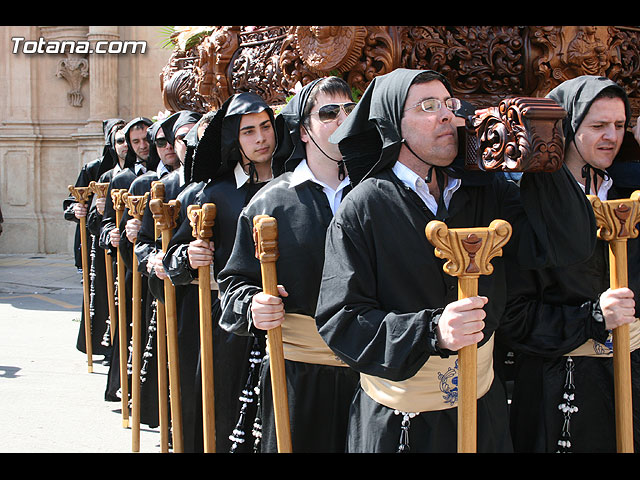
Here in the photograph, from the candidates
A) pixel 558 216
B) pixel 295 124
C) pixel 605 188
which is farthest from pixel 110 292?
pixel 558 216

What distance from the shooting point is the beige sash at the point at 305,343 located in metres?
3.13

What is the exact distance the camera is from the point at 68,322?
9820 mm

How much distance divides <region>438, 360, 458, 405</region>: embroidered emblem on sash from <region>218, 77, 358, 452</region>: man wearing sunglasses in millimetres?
720

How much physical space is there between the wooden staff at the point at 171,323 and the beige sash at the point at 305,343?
1.30m

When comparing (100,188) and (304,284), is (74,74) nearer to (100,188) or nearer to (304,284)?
(100,188)

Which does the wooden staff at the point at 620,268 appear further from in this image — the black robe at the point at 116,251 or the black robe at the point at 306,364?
the black robe at the point at 116,251

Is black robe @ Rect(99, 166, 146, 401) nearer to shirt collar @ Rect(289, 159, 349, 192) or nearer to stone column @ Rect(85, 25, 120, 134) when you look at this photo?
shirt collar @ Rect(289, 159, 349, 192)

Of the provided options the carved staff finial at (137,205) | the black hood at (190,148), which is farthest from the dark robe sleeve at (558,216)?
the carved staff finial at (137,205)

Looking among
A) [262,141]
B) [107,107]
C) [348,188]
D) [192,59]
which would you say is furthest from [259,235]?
[107,107]

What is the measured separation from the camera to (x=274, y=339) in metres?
3.02

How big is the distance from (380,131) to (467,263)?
0.59 metres

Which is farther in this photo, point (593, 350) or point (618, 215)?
point (593, 350)

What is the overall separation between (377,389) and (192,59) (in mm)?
5903

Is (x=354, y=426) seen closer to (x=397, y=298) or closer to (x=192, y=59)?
(x=397, y=298)
